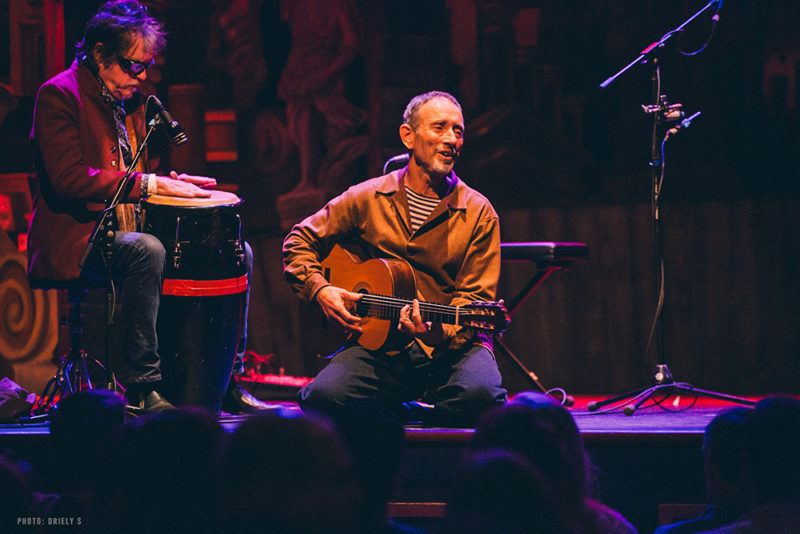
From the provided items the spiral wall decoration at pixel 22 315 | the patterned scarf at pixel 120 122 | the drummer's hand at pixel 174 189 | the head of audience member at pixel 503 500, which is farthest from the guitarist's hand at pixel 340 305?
the spiral wall decoration at pixel 22 315

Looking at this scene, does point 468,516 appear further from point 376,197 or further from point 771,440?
point 376,197

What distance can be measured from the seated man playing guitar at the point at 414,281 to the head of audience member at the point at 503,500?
A: 1938 mm

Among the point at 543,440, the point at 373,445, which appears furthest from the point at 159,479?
the point at 543,440

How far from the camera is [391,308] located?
3645 mm

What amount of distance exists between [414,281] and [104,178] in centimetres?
147

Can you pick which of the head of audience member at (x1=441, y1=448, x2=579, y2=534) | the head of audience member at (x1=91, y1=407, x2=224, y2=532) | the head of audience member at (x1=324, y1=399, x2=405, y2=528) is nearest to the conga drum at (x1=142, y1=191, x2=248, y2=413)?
the head of audience member at (x1=324, y1=399, x2=405, y2=528)

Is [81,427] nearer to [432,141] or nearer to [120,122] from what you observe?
[120,122]

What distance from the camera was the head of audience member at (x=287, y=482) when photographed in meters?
1.56

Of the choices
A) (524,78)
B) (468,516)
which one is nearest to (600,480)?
(468,516)

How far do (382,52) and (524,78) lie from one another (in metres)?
1.04

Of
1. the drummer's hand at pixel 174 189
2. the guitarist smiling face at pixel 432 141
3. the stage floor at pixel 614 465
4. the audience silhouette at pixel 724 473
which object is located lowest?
the stage floor at pixel 614 465

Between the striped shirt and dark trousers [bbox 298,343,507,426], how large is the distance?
0.59m

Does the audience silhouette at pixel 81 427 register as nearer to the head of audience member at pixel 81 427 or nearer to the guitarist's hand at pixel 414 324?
the head of audience member at pixel 81 427

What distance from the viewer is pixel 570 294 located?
585cm
